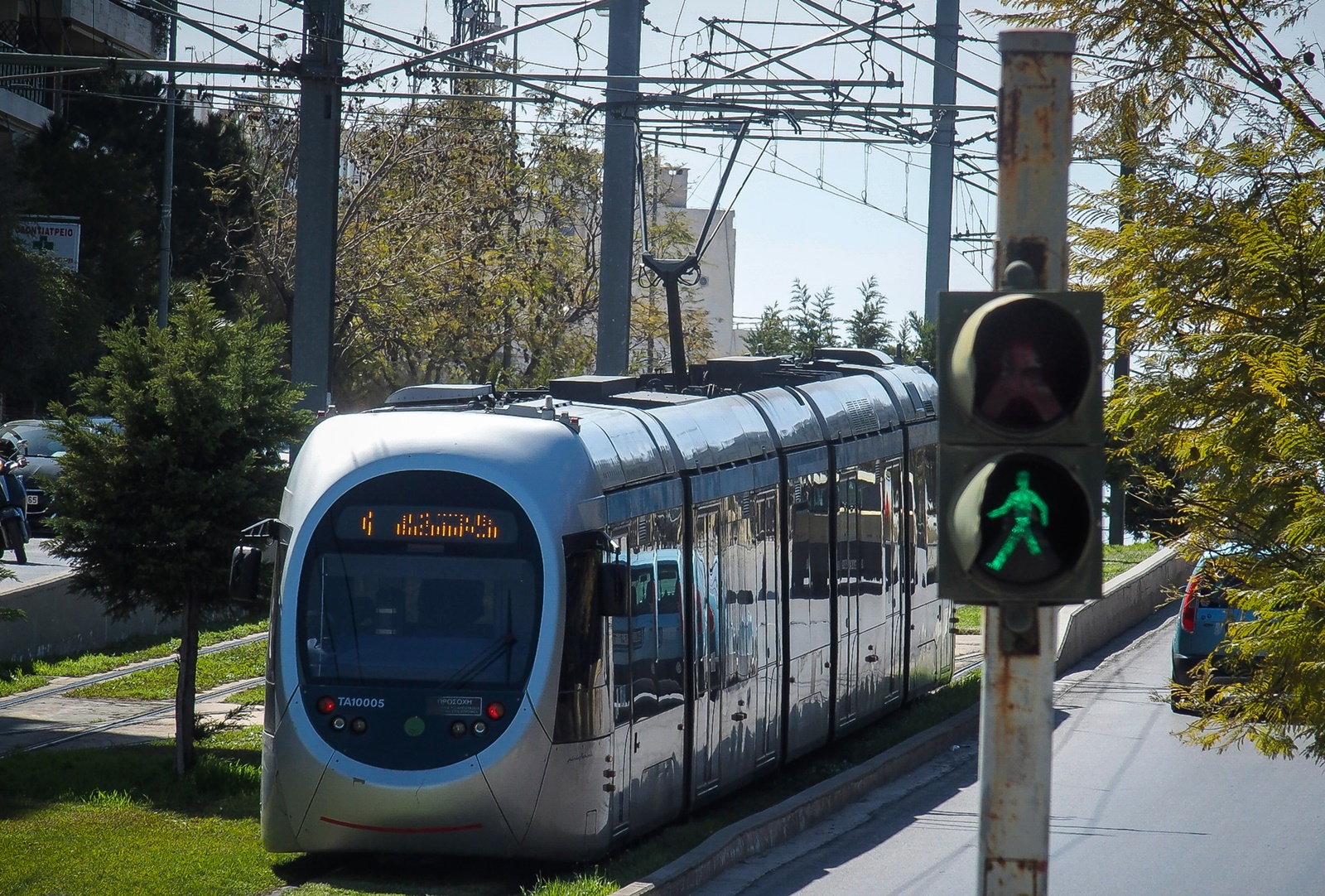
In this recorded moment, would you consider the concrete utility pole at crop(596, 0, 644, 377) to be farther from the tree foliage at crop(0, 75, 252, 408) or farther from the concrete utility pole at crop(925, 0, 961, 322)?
the tree foliage at crop(0, 75, 252, 408)

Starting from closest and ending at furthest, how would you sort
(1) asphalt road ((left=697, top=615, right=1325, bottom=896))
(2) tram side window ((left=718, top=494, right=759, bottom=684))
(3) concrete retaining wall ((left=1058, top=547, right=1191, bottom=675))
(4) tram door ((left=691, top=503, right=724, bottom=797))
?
(1) asphalt road ((left=697, top=615, right=1325, bottom=896))
(4) tram door ((left=691, top=503, right=724, bottom=797))
(2) tram side window ((left=718, top=494, right=759, bottom=684))
(3) concrete retaining wall ((left=1058, top=547, right=1191, bottom=675))

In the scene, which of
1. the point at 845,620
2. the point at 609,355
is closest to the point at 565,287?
the point at 609,355

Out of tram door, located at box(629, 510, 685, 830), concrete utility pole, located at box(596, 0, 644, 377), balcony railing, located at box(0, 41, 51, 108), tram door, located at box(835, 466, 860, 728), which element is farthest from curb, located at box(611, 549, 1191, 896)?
balcony railing, located at box(0, 41, 51, 108)

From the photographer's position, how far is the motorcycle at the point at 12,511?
2369cm

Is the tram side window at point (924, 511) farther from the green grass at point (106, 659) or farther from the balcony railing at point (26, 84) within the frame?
the balcony railing at point (26, 84)

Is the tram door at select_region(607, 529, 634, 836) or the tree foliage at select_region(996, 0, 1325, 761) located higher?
the tree foliage at select_region(996, 0, 1325, 761)

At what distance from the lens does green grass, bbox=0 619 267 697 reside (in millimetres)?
18141

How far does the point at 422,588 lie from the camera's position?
1005 centimetres

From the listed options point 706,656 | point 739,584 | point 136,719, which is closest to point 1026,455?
point 706,656

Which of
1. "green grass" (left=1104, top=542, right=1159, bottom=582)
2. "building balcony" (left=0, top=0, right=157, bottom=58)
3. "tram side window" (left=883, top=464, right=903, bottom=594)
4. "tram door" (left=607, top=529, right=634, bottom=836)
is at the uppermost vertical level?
"building balcony" (left=0, top=0, right=157, bottom=58)

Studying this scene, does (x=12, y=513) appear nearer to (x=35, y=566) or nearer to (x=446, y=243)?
(x=35, y=566)

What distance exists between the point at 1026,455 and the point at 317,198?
10.3 metres

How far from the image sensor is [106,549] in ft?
43.8

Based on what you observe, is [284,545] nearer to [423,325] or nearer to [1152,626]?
[1152,626]
